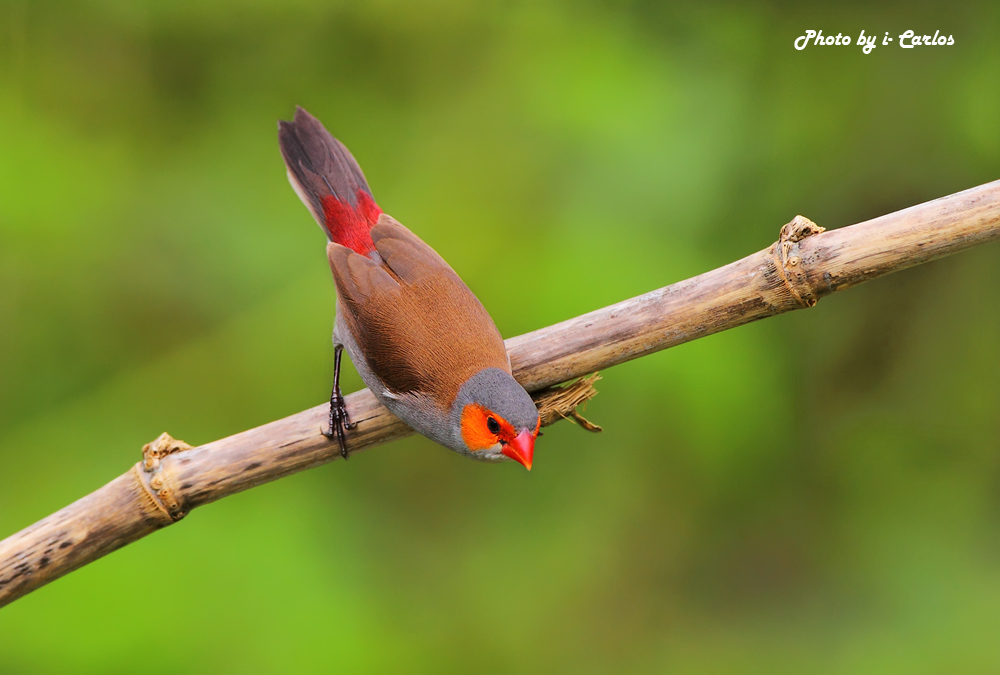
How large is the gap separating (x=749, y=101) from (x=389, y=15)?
1.41 metres

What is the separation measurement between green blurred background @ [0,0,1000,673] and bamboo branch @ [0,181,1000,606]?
3.03 feet

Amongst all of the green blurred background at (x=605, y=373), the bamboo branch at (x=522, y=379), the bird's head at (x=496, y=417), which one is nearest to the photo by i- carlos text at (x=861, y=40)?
the green blurred background at (x=605, y=373)

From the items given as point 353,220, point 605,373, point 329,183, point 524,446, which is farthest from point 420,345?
point 605,373

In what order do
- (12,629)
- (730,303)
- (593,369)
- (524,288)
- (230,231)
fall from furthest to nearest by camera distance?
(230,231)
(524,288)
(12,629)
(593,369)
(730,303)

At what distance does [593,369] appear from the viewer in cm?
190

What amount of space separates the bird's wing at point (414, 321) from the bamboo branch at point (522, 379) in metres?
0.11

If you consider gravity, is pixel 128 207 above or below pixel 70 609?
above

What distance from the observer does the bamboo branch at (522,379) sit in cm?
173

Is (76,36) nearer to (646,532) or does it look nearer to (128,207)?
(128,207)

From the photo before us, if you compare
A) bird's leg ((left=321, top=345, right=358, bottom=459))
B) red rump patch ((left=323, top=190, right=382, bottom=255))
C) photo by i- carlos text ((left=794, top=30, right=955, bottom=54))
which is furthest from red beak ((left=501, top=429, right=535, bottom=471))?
photo by i- carlos text ((left=794, top=30, right=955, bottom=54))

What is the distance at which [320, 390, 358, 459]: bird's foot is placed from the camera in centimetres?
199

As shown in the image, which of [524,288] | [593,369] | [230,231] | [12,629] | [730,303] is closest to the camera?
[730,303]

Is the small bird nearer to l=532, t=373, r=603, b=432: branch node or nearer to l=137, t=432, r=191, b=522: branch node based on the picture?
l=532, t=373, r=603, b=432: branch node

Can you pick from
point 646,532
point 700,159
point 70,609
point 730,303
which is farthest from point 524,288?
point 70,609
